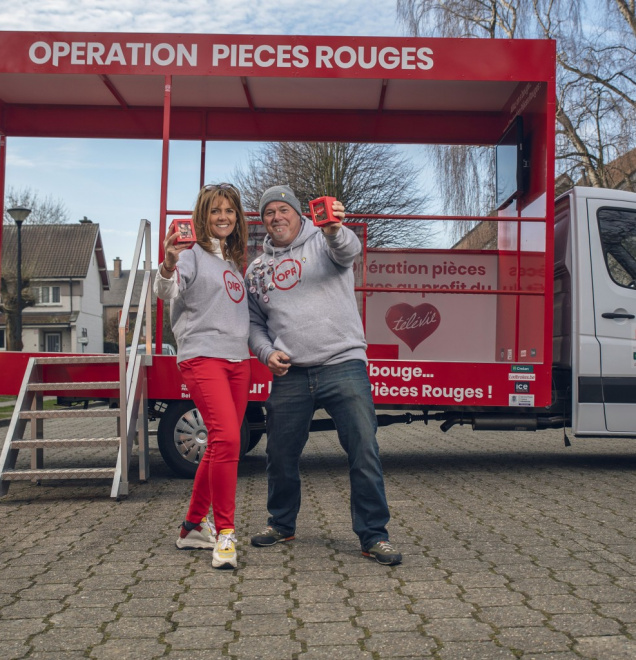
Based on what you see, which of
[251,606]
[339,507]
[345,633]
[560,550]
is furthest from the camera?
[339,507]

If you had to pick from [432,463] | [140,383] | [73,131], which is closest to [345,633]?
[140,383]

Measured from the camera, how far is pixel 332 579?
3.87 meters

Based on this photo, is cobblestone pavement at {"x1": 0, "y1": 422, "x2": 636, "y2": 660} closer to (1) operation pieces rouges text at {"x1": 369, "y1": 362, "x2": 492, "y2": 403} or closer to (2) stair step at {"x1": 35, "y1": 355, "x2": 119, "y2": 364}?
(1) operation pieces rouges text at {"x1": 369, "y1": 362, "x2": 492, "y2": 403}

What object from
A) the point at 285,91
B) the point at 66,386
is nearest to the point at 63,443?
the point at 66,386

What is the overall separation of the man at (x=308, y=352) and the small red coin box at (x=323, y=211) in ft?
0.41

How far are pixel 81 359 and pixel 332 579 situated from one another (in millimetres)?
3217

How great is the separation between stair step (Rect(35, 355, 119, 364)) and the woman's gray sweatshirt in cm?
206

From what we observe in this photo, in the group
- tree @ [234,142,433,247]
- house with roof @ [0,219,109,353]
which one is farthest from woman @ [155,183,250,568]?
house with roof @ [0,219,109,353]

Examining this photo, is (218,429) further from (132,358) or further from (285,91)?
(285,91)

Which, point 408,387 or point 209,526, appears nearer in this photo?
point 209,526

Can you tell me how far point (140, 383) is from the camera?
6570 millimetres

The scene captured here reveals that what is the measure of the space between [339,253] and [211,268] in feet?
2.18

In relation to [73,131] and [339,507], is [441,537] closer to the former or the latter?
[339,507]

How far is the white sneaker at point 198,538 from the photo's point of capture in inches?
176
